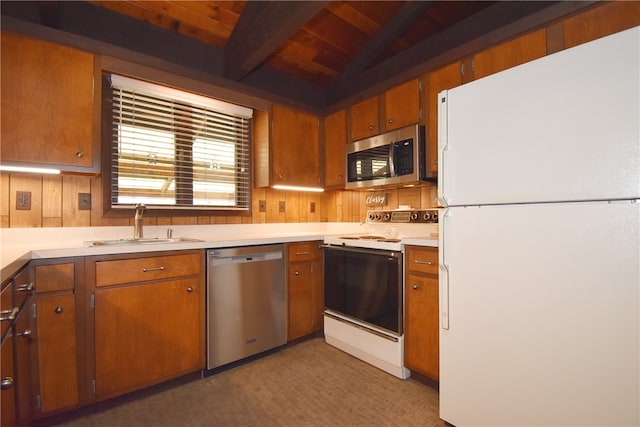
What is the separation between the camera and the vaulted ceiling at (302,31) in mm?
1935

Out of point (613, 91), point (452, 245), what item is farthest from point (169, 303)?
point (613, 91)

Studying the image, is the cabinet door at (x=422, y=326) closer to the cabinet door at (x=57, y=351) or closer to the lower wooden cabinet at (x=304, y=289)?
the lower wooden cabinet at (x=304, y=289)

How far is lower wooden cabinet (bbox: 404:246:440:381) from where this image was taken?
6.08ft

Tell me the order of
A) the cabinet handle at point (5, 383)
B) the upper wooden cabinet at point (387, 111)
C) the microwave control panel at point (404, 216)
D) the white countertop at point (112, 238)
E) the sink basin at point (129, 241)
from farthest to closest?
the microwave control panel at point (404, 216) < the upper wooden cabinet at point (387, 111) < the sink basin at point (129, 241) < the white countertop at point (112, 238) < the cabinet handle at point (5, 383)

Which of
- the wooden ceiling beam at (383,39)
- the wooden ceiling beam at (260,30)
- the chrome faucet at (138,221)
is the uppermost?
the wooden ceiling beam at (383,39)

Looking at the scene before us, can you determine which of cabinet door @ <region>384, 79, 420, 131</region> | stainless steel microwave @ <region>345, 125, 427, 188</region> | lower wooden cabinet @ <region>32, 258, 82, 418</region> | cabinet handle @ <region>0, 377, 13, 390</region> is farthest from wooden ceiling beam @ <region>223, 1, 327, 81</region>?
cabinet handle @ <region>0, 377, 13, 390</region>

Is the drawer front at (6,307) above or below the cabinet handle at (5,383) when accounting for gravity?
above

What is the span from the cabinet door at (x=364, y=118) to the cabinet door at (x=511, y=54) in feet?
2.70

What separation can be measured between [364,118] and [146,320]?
2.24 m

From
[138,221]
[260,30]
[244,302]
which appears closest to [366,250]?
[244,302]

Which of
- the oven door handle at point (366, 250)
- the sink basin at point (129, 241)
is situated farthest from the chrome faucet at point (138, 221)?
the oven door handle at point (366, 250)

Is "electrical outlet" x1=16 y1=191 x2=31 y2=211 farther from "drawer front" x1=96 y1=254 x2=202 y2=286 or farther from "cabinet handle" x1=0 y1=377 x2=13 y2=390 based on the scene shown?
"cabinet handle" x1=0 y1=377 x2=13 y2=390

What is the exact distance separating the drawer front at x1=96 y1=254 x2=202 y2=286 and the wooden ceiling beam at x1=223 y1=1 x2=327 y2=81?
59.9 inches

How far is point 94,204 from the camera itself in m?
2.09
